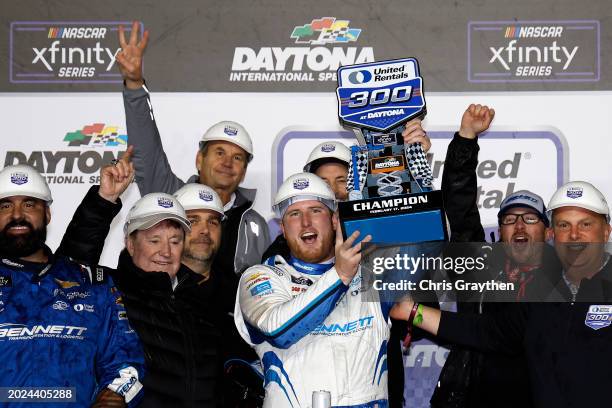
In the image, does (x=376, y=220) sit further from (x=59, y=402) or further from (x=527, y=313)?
(x=59, y=402)

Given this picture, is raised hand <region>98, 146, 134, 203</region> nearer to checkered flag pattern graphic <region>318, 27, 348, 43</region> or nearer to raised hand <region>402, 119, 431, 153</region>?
raised hand <region>402, 119, 431, 153</region>

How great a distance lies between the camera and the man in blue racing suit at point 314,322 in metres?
3.68

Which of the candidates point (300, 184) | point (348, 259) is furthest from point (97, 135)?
point (348, 259)

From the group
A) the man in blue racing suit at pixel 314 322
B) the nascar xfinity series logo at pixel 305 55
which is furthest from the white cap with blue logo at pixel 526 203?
the nascar xfinity series logo at pixel 305 55

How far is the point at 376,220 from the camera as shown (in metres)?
3.94

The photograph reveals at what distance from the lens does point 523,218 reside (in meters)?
4.81

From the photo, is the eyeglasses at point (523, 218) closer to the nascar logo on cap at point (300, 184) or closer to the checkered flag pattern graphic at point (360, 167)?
the checkered flag pattern graphic at point (360, 167)

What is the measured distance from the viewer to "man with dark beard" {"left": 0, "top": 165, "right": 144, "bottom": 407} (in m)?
3.67

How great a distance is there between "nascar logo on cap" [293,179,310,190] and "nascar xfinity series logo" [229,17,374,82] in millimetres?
1668

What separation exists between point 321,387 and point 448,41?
2.69 m

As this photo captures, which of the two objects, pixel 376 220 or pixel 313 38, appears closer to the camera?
pixel 376 220

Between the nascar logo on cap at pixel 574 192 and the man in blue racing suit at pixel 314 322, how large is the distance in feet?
3.99

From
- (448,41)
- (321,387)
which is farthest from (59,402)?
(448,41)

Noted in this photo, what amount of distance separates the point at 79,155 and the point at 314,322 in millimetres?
2599
